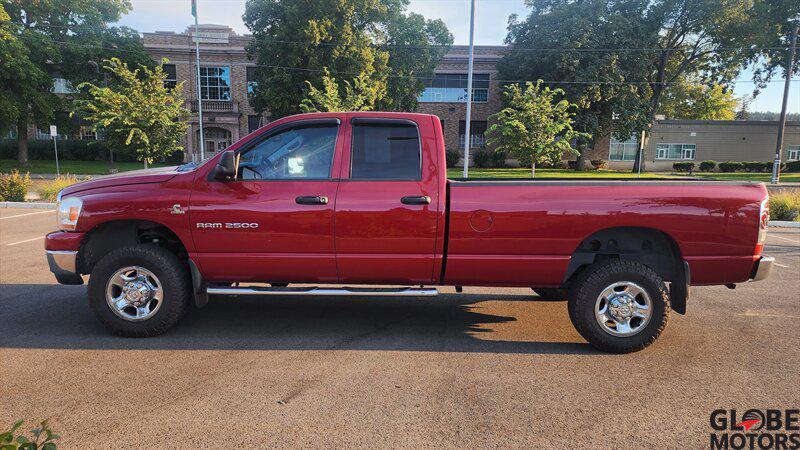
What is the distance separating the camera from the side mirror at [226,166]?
4.30m

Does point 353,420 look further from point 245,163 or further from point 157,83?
point 157,83

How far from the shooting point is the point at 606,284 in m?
4.38

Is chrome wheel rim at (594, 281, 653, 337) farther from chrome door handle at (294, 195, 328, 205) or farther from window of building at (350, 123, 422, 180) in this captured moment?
chrome door handle at (294, 195, 328, 205)

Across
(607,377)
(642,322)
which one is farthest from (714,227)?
(607,377)

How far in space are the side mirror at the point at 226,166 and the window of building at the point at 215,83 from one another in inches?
1585

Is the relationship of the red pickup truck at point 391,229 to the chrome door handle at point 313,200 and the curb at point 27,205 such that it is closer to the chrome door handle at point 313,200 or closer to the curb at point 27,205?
the chrome door handle at point 313,200

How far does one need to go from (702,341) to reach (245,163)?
187 inches

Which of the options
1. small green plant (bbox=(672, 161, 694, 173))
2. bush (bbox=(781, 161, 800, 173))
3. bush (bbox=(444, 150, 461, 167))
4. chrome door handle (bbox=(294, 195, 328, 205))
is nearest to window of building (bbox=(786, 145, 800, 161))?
bush (bbox=(781, 161, 800, 173))

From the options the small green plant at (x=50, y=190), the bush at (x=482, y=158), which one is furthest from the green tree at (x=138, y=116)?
the bush at (x=482, y=158)

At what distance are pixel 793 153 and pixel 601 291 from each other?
5913cm

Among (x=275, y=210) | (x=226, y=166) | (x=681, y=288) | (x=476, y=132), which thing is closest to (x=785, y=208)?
(x=681, y=288)

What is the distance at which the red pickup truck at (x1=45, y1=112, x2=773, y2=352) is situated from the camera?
4.35 meters

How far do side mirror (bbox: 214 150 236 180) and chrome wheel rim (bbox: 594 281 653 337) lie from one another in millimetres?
3488

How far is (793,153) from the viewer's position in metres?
49.1
